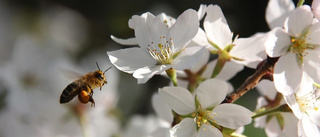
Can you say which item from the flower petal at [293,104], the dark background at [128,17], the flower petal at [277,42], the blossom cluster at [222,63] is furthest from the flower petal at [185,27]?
the dark background at [128,17]

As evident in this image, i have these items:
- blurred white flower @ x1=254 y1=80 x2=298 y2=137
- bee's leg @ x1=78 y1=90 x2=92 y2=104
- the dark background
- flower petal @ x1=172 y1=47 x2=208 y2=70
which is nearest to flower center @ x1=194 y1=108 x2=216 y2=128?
flower petal @ x1=172 y1=47 x2=208 y2=70

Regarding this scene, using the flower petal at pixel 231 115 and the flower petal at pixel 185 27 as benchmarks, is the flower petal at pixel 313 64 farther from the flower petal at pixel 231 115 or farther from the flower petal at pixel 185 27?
the flower petal at pixel 185 27

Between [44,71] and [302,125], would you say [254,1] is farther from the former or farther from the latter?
[302,125]

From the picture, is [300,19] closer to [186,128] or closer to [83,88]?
[186,128]

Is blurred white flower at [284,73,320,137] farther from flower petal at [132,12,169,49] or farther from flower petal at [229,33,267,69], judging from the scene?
flower petal at [132,12,169,49]

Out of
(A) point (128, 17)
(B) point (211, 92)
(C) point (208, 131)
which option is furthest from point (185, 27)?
(A) point (128, 17)

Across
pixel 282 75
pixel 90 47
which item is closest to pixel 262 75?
pixel 282 75

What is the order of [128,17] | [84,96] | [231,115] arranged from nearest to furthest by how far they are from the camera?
[231,115]
[84,96]
[128,17]
